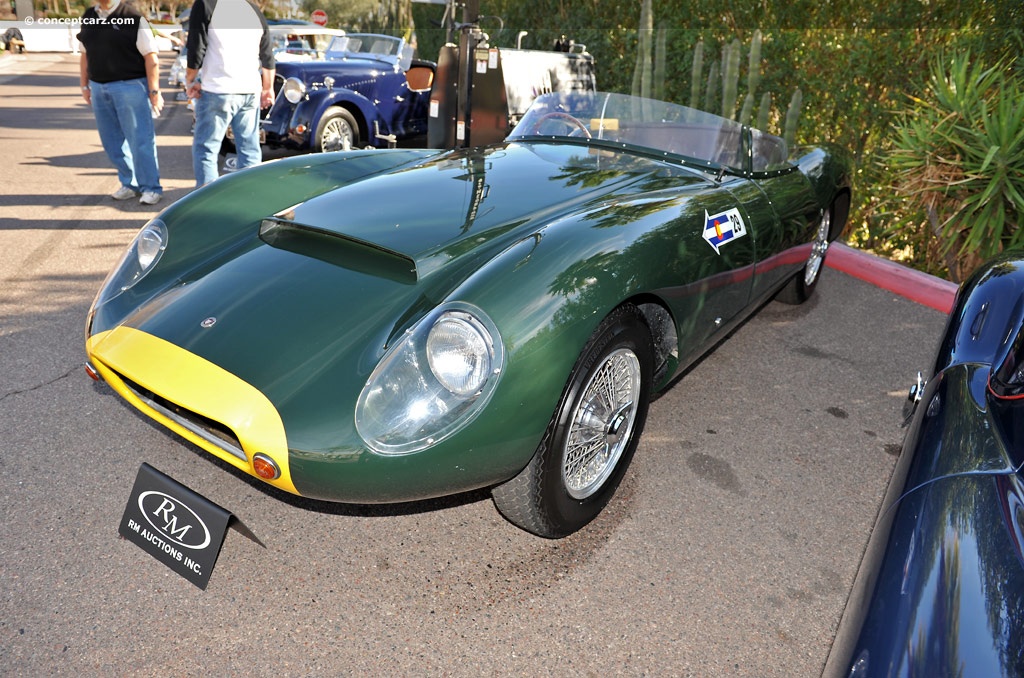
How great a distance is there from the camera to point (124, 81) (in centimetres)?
574

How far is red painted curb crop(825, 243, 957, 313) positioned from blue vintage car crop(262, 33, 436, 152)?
4892 mm

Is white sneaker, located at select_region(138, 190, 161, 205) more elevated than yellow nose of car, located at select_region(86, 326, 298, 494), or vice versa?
yellow nose of car, located at select_region(86, 326, 298, 494)

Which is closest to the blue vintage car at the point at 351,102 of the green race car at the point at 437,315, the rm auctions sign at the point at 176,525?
the green race car at the point at 437,315

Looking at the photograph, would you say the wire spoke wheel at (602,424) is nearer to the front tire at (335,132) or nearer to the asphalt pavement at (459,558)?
the asphalt pavement at (459,558)

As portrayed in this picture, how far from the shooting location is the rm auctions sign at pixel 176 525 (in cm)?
215

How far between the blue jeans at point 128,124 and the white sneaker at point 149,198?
0.03 metres

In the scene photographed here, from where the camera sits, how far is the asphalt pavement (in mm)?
2039

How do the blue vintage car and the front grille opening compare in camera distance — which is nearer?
the front grille opening

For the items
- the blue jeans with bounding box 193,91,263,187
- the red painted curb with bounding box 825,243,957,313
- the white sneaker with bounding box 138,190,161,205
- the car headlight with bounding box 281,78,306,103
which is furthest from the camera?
the car headlight with bounding box 281,78,306,103

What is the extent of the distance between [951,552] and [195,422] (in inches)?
73.2

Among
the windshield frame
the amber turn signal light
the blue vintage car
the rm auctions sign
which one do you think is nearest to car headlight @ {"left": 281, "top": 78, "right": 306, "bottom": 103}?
the blue vintage car

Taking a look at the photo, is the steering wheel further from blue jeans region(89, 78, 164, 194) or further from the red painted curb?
blue jeans region(89, 78, 164, 194)

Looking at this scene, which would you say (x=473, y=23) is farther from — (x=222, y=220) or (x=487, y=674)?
(x=487, y=674)

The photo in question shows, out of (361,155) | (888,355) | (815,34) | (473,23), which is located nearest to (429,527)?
(361,155)
